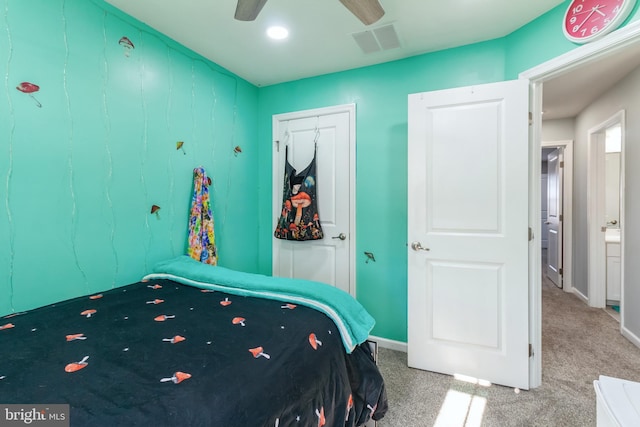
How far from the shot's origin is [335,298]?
1.48 metres

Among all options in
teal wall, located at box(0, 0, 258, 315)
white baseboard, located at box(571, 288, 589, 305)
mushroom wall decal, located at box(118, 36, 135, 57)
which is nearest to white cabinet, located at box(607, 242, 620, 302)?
white baseboard, located at box(571, 288, 589, 305)

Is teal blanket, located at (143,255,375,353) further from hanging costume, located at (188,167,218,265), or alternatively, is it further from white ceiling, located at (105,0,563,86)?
white ceiling, located at (105,0,563,86)

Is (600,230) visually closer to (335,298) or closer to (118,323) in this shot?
(335,298)

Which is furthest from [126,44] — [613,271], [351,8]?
[613,271]

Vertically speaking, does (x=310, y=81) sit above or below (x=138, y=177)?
above

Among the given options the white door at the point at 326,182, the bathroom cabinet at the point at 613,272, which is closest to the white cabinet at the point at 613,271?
the bathroom cabinet at the point at 613,272

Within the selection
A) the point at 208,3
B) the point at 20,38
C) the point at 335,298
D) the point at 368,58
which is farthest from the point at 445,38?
the point at 20,38

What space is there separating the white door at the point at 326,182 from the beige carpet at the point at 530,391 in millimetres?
907

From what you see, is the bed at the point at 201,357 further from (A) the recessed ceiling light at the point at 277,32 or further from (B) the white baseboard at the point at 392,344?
(A) the recessed ceiling light at the point at 277,32

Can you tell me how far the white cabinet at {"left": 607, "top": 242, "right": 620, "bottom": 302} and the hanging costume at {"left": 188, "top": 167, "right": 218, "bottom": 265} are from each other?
432 centimetres

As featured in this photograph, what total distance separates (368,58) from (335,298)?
1.97 meters

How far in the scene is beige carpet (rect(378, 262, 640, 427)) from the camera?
5.53 feet

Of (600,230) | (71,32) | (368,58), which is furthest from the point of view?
(600,230)

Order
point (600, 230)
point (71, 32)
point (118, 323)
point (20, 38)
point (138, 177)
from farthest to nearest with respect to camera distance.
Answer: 1. point (600, 230)
2. point (138, 177)
3. point (71, 32)
4. point (20, 38)
5. point (118, 323)
